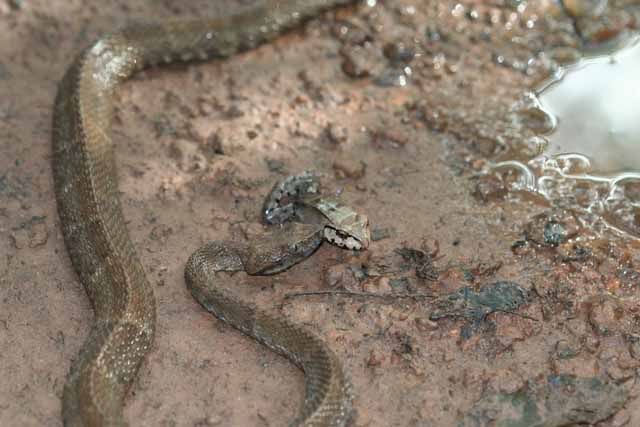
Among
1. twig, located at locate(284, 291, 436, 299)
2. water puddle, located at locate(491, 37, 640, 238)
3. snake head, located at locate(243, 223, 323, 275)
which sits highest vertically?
water puddle, located at locate(491, 37, 640, 238)

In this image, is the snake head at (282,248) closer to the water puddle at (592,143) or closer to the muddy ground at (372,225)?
the muddy ground at (372,225)

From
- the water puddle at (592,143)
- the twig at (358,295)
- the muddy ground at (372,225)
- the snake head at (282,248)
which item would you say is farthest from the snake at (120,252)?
the water puddle at (592,143)

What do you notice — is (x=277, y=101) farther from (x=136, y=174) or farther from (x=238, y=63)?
(x=136, y=174)

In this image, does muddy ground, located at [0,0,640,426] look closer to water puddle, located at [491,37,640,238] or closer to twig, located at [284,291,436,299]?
twig, located at [284,291,436,299]

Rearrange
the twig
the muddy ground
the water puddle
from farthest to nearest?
1. the water puddle
2. the twig
3. the muddy ground

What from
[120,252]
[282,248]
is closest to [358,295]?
[282,248]

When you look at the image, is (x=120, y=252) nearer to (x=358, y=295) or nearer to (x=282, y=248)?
(x=282, y=248)

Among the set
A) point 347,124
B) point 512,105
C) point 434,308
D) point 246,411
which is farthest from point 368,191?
point 246,411

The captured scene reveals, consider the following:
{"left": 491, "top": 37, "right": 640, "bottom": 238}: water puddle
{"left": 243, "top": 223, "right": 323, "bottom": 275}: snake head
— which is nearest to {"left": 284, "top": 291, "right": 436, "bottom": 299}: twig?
{"left": 243, "top": 223, "right": 323, "bottom": 275}: snake head
